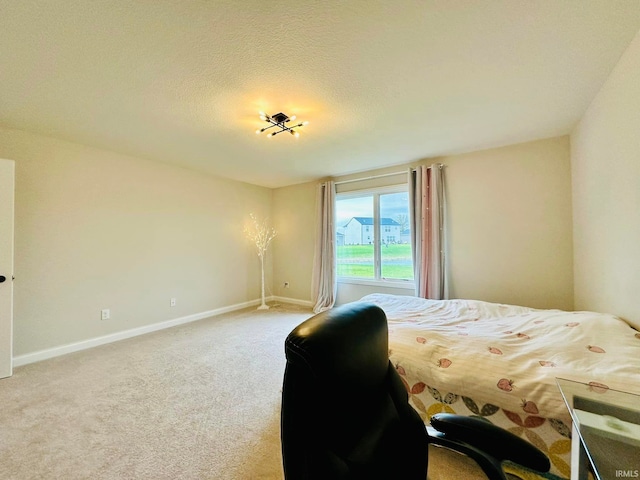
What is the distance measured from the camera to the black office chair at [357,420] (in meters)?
0.58

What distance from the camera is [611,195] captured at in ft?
6.52

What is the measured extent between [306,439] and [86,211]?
378cm

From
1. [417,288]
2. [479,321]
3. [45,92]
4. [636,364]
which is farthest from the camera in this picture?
[417,288]

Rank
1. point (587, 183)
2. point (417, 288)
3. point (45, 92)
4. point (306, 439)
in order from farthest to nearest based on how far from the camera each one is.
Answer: point (417, 288), point (587, 183), point (45, 92), point (306, 439)

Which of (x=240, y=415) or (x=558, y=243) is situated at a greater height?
(x=558, y=243)

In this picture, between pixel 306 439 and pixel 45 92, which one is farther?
pixel 45 92

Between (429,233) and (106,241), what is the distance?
4.17 metres

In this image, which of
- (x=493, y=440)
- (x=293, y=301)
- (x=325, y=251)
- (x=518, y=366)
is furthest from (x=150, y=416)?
(x=293, y=301)

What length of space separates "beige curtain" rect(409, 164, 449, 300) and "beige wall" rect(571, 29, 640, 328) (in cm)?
131

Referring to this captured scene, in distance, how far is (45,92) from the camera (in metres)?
2.00

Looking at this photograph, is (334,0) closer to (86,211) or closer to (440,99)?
(440,99)

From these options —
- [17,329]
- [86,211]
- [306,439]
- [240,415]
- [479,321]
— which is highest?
[86,211]

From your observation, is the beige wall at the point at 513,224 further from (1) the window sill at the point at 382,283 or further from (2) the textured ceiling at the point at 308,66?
(1) the window sill at the point at 382,283

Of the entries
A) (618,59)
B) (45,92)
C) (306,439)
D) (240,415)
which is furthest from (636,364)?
(45,92)
